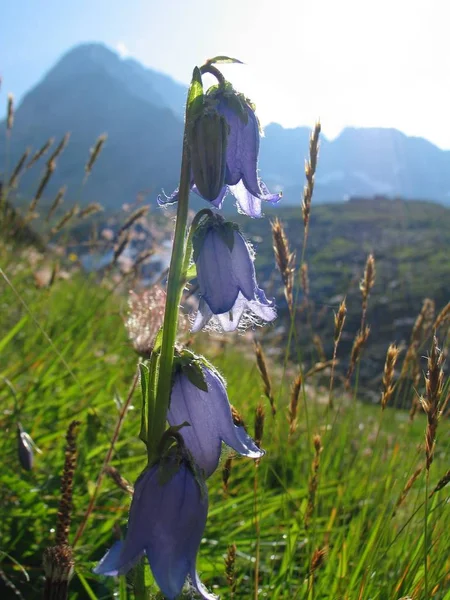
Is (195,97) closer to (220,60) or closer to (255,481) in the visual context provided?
(220,60)

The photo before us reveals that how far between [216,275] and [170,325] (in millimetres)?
159

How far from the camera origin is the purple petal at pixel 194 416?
4.53 ft

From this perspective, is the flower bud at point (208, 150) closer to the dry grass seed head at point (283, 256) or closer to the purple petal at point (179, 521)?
the purple petal at point (179, 521)

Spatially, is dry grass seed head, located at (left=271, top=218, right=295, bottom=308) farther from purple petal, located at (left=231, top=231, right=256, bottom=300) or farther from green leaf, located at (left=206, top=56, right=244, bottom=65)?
green leaf, located at (left=206, top=56, right=244, bottom=65)

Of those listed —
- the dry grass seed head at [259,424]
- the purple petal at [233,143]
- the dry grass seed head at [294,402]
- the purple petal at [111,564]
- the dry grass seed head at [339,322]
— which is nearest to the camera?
the purple petal at [111,564]

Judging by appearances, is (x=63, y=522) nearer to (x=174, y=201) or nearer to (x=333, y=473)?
(x=174, y=201)

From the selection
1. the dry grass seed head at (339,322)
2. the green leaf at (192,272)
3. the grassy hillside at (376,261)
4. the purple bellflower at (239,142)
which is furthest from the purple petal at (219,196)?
the grassy hillside at (376,261)

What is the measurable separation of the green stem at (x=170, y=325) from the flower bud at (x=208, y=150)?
50mm

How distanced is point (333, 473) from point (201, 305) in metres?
1.93

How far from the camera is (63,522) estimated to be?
1.33 meters

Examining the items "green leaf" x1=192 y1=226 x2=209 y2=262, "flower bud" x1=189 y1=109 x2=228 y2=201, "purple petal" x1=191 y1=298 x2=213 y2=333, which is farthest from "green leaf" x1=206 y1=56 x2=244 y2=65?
"purple petal" x1=191 y1=298 x2=213 y2=333

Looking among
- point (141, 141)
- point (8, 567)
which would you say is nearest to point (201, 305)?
point (8, 567)

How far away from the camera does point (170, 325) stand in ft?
4.25

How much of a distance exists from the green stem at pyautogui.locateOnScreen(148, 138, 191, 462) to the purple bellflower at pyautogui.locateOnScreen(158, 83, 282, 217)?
8cm
